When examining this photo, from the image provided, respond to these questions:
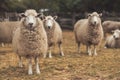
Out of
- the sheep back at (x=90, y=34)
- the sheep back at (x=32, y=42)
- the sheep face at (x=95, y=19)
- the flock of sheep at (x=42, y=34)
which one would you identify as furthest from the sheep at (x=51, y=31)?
the sheep back at (x=32, y=42)

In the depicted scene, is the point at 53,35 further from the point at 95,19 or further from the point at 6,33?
the point at 6,33

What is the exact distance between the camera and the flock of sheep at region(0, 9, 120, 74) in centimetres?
1108

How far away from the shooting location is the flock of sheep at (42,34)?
11078 millimetres

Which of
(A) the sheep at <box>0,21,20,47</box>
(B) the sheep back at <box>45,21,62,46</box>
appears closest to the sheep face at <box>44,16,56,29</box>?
(B) the sheep back at <box>45,21,62,46</box>

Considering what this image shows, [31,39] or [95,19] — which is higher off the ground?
[95,19]

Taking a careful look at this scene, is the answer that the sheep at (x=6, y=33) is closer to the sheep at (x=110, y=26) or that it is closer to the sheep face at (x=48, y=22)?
the sheep face at (x=48, y=22)

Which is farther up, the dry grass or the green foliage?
the green foliage

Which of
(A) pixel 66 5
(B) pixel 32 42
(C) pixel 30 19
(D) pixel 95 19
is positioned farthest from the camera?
(A) pixel 66 5

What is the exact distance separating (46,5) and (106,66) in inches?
1358

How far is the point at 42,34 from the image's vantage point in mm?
11281

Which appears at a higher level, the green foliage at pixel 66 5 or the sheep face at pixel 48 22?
the green foliage at pixel 66 5

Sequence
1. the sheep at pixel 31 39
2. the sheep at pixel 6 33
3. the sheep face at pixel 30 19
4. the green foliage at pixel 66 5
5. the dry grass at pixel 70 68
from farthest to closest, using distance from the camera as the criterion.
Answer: the green foliage at pixel 66 5 < the sheep at pixel 6 33 < the sheep at pixel 31 39 < the dry grass at pixel 70 68 < the sheep face at pixel 30 19

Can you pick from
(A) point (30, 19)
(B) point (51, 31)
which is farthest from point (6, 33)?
(A) point (30, 19)

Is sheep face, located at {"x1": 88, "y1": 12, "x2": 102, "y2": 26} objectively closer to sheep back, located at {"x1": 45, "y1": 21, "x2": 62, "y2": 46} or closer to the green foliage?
sheep back, located at {"x1": 45, "y1": 21, "x2": 62, "y2": 46}
